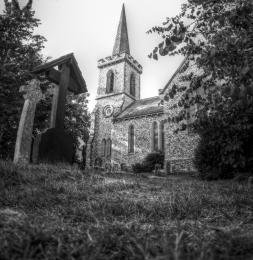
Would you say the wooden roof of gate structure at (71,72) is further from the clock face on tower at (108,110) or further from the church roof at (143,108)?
the clock face on tower at (108,110)

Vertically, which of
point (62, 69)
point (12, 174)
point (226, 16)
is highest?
point (62, 69)

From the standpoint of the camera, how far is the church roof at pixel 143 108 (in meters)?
21.9

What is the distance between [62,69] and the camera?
8.13m

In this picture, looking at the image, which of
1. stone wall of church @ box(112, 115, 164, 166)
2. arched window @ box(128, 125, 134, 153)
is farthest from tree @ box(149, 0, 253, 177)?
arched window @ box(128, 125, 134, 153)

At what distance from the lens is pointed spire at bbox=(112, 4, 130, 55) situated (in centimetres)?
3147

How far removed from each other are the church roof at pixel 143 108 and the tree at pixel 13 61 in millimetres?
10332

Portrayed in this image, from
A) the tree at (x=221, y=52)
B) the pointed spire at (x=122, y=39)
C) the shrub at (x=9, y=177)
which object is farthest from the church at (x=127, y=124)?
the shrub at (x=9, y=177)

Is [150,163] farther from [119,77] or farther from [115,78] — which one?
[115,78]

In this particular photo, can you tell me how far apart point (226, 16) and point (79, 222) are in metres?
3.20

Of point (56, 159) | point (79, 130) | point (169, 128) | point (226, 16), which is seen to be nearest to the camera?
point (226, 16)

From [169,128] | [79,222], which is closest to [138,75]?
[169,128]

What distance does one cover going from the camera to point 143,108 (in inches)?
945

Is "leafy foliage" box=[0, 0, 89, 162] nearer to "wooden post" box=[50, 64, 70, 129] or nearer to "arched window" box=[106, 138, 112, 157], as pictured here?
"wooden post" box=[50, 64, 70, 129]

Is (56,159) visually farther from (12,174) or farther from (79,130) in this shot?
(79,130)
